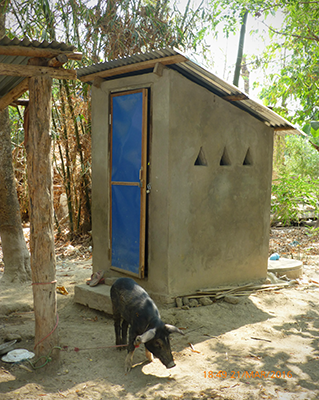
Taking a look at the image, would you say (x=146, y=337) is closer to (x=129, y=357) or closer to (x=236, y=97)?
(x=129, y=357)

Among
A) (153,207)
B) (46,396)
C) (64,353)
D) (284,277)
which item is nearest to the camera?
(46,396)

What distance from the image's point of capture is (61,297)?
6145 mm

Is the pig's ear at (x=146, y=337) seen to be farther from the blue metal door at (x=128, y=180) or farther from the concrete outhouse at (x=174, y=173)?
the blue metal door at (x=128, y=180)

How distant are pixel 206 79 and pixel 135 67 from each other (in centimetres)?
98

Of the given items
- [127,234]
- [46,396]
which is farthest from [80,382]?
[127,234]

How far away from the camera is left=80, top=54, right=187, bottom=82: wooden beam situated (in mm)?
4719

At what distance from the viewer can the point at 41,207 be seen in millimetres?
3740

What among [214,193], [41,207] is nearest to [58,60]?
[41,207]

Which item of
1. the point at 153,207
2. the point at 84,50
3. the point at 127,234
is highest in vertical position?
the point at 84,50

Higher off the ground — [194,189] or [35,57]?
[35,57]

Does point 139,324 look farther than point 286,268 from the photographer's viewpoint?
No

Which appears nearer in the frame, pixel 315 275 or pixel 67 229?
pixel 315 275

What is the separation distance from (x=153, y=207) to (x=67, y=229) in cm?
573

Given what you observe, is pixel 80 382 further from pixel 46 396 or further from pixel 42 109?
pixel 42 109
